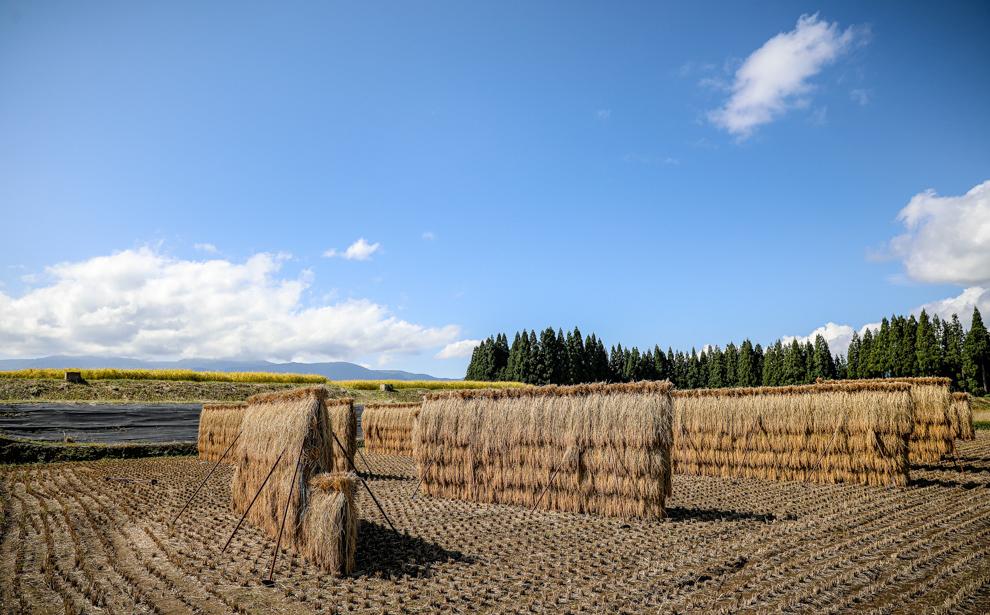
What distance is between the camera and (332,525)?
998 cm

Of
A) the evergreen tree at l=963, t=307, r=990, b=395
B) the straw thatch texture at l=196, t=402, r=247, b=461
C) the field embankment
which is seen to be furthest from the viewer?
the evergreen tree at l=963, t=307, r=990, b=395

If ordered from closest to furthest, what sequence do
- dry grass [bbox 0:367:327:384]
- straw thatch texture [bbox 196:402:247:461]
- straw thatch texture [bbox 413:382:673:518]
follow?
straw thatch texture [bbox 413:382:673:518] → straw thatch texture [bbox 196:402:247:461] → dry grass [bbox 0:367:327:384]

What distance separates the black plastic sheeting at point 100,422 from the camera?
30078 mm

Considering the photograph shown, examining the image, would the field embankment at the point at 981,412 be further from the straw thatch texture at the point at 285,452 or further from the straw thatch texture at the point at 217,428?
the straw thatch texture at the point at 285,452

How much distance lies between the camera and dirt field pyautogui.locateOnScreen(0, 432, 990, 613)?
824 centimetres

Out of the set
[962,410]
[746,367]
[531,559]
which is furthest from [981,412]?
[531,559]

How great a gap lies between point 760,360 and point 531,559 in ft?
366

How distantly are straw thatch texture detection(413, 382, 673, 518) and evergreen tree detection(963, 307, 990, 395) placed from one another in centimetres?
7984

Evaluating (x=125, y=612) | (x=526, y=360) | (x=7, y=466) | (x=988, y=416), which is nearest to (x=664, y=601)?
(x=125, y=612)

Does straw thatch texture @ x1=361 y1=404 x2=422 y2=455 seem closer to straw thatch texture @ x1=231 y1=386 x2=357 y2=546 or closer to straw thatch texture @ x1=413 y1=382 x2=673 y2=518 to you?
straw thatch texture @ x1=413 y1=382 x2=673 y2=518

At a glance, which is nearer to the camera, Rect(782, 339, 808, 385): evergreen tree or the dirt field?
the dirt field

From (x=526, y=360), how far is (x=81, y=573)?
9050cm

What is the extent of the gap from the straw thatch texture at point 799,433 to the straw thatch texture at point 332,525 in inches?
655

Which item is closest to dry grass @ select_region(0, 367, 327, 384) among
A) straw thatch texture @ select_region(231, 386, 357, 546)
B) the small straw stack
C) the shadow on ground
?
straw thatch texture @ select_region(231, 386, 357, 546)
